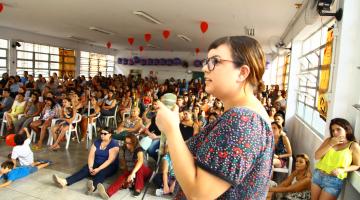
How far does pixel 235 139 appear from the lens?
574mm

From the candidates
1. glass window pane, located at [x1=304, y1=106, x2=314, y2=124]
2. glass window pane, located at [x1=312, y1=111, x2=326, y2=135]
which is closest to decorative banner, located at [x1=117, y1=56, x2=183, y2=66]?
glass window pane, located at [x1=304, y1=106, x2=314, y2=124]

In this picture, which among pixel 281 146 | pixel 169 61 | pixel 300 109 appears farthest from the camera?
pixel 169 61

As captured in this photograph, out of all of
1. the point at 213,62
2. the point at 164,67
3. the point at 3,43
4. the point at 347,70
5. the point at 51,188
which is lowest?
the point at 51,188

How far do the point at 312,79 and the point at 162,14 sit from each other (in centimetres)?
348

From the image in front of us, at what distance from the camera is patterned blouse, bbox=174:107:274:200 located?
0.57 meters

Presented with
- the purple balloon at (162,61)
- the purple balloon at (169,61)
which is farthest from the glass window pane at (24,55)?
the purple balloon at (169,61)

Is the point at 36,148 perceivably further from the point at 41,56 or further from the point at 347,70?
the point at 41,56

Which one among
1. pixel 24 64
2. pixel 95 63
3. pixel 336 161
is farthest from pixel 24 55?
pixel 336 161

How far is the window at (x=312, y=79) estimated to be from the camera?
411 centimetres

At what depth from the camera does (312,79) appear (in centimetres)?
457

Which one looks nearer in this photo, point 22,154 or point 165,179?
point 165,179

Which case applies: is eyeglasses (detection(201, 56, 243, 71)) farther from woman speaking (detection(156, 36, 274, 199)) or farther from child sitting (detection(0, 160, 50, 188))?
child sitting (detection(0, 160, 50, 188))

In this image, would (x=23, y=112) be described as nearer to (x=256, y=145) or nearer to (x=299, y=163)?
(x=299, y=163)

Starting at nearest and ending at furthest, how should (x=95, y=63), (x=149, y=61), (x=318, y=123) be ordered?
(x=318, y=123), (x=95, y=63), (x=149, y=61)
